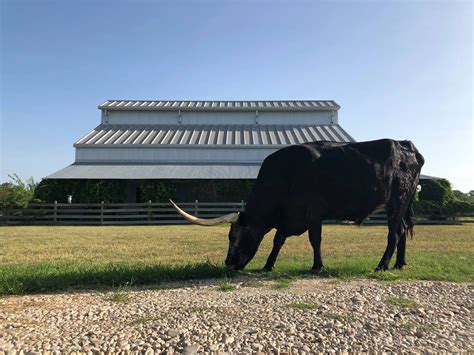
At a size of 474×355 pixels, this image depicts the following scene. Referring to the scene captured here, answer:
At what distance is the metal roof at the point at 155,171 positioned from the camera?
2327 cm

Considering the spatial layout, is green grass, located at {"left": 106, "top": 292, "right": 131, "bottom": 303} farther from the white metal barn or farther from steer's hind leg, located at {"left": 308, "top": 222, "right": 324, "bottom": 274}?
the white metal barn

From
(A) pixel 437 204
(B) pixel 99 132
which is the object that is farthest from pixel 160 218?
(A) pixel 437 204

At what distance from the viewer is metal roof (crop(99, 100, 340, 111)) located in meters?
33.6

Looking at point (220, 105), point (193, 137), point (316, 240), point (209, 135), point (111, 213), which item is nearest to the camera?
point (316, 240)

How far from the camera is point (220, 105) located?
36656mm

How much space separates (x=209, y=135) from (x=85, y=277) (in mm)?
24454

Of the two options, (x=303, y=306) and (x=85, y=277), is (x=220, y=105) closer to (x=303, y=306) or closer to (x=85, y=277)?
(x=85, y=277)

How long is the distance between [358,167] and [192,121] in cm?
2794

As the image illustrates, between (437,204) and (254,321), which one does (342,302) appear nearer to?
(254,321)

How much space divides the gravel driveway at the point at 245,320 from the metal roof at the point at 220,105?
29376 mm

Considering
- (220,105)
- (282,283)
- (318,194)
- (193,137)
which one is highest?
(220,105)

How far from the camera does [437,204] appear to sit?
78.3ft

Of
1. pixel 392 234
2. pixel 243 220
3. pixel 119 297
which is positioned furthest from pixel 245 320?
pixel 392 234

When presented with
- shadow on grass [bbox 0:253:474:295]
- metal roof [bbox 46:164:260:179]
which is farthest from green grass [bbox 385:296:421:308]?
metal roof [bbox 46:164:260:179]
